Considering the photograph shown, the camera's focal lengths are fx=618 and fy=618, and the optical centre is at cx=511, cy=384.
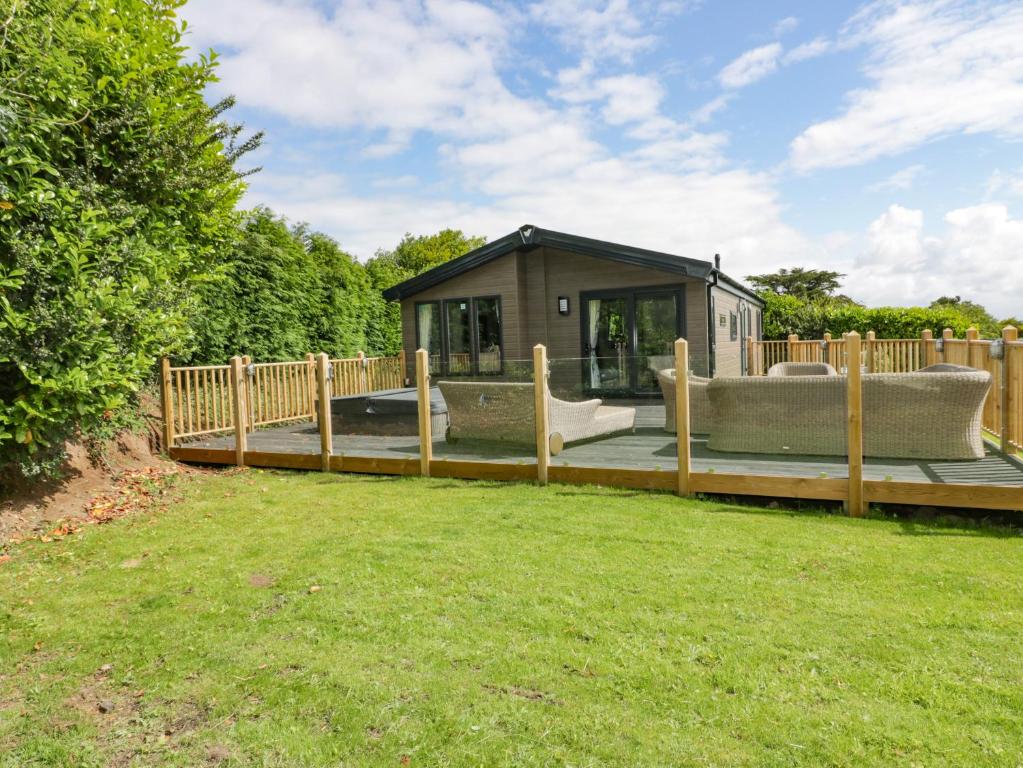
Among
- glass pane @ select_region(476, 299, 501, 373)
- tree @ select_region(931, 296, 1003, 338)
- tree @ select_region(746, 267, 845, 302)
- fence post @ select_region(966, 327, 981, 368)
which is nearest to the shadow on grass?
fence post @ select_region(966, 327, 981, 368)

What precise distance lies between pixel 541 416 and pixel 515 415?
35 centimetres

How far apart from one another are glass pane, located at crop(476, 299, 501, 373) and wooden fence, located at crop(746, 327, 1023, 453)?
545 cm

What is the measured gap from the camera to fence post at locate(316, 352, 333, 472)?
6992 mm

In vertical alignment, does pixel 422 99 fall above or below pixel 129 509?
above

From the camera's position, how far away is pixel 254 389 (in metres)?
9.45

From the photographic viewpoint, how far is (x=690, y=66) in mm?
9797

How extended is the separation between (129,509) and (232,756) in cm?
433

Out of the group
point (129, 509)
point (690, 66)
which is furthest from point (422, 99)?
point (129, 509)

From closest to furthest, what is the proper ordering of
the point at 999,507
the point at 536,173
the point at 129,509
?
the point at 999,507
the point at 129,509
the point at 536,173

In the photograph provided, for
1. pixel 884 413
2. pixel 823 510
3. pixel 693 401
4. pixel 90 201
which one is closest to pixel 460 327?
pixel 693 401

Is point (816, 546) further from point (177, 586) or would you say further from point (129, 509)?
point (129, 509)

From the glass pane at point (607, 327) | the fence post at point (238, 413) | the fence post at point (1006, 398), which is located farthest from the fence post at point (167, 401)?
the fence post at point (1006, 398)

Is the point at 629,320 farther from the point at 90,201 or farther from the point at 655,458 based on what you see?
the point at 90,201

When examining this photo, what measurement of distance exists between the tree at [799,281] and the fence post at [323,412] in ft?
142
